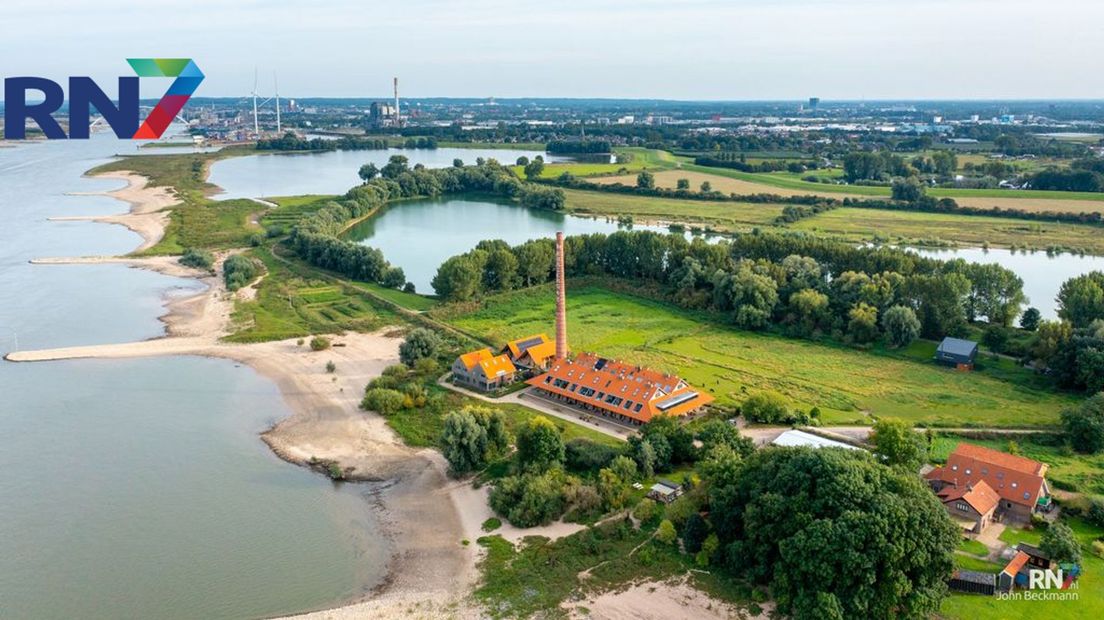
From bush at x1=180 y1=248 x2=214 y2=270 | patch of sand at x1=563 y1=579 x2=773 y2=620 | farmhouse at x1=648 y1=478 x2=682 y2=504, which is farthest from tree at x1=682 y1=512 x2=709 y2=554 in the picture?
bush at x1=180 y1=248 x2=214 y2=270

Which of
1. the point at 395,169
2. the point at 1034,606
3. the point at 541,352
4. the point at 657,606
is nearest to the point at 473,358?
the point at 541,352

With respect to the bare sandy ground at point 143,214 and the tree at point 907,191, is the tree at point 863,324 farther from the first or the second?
the bare sandy ground at point 143,214

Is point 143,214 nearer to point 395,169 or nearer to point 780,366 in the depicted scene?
point 395,169

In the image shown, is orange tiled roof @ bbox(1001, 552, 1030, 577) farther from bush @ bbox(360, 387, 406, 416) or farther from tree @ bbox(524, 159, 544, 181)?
tree @ bbox(524, 159, 544, 181)

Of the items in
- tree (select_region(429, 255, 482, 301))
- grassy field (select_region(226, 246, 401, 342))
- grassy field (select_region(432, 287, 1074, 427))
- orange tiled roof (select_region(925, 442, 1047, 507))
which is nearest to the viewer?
orange tiled roof (select_region(925, 442, 1047, 507))

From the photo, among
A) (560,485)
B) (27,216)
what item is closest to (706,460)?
(560,485)
